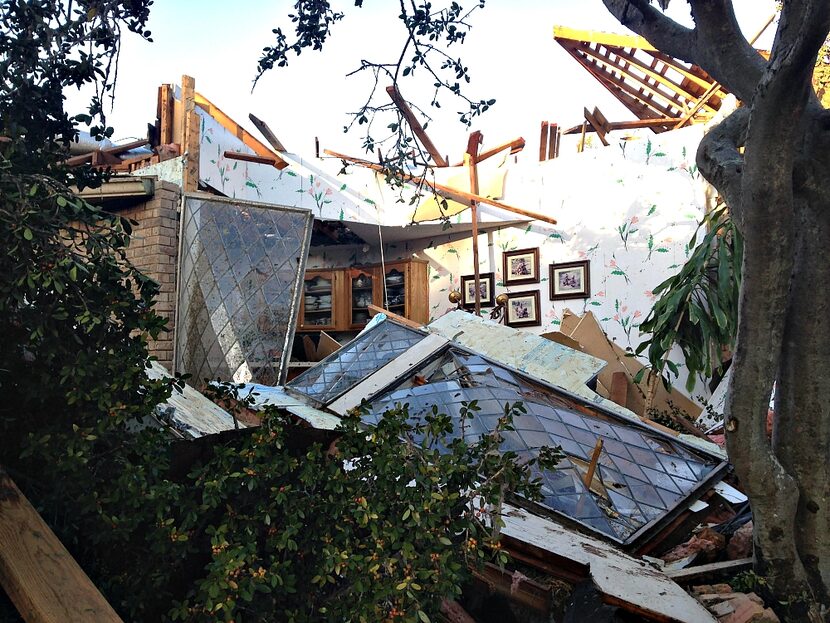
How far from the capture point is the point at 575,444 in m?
4.57

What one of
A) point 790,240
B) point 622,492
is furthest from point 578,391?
point 790,240

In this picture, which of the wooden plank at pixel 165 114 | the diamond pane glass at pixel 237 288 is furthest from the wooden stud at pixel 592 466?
the wooden plank at pixel 165 114

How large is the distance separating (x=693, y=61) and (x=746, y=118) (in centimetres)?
36

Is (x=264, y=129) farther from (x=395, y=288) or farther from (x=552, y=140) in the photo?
(x=552, y=140)

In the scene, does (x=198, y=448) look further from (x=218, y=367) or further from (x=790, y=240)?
(x=218, y=367)

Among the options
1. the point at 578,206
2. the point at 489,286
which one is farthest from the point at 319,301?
the point at 578,206

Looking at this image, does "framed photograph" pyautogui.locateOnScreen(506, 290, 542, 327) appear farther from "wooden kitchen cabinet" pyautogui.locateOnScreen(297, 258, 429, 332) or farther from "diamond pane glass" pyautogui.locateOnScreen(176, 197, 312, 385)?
"diamond pane glass" pyautogui.locateOnScreen(176, 197, 312, 385)

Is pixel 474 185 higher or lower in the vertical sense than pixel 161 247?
higher

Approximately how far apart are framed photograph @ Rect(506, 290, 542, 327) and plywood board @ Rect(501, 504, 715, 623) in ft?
19.9

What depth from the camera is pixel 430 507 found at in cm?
227

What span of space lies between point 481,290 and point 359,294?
2065mm

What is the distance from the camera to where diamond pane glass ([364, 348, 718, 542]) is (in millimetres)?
4086

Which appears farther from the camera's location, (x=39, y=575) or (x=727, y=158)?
(x=727, y=158)

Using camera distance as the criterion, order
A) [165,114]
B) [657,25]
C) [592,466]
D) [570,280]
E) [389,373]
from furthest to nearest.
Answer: [570,280], [165,114], [389,373], [592,466], [657,25]
